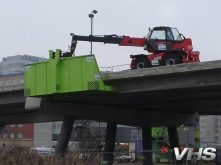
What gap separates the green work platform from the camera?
27438 millimetres

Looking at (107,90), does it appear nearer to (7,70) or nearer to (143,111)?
(143,111)

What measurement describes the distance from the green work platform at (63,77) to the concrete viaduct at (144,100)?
1.41 metres

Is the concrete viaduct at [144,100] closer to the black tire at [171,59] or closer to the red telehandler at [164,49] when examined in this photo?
the black tire at [171,59]

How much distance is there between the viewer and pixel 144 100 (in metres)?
33.9

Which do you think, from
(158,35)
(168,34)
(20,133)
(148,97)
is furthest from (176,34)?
(20,133)

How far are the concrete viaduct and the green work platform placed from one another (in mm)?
1409

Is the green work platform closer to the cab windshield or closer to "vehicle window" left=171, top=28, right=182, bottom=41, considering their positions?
the cab windshield

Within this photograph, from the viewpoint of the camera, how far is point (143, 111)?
39531mm

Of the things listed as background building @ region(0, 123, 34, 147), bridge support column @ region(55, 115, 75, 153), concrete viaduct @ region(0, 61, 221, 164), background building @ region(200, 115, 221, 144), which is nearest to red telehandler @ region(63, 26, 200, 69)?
concrete viaduct @ region(0, 61, 221, 164)

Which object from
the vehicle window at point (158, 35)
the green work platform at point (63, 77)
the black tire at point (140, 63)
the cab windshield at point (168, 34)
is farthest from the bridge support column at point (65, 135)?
the cab windshield at point (168, 34)

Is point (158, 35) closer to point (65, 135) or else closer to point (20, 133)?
point (65, 135)

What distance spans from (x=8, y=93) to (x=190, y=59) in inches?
659

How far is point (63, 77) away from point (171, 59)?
271 inches

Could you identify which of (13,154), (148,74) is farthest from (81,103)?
(13,154)
